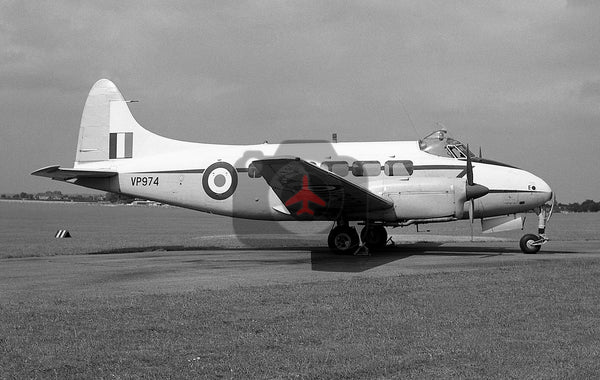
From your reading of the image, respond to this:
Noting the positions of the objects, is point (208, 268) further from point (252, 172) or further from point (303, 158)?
point (303, 158)

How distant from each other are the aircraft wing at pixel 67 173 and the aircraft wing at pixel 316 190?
6.72m

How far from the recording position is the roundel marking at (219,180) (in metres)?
21.4

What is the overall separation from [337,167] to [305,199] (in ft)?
6.64

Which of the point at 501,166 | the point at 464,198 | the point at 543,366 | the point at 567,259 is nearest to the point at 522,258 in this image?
the point at 567,259

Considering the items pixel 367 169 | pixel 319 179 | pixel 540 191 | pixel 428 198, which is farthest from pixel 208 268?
pixel 540 191

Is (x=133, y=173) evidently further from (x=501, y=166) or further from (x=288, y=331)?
(x=288, y=331)

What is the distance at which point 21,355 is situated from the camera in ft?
22.5

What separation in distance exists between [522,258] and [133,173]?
13.6 metres

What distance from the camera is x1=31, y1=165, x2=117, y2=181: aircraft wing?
2084 centimetres

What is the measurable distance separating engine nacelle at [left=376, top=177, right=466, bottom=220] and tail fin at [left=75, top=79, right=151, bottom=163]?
1030 cm

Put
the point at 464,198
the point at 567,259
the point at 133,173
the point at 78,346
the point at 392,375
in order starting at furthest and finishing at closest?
the point at 133,173, the point at 464,198, the point at 567,259, the point at 78,346, the point at 392,375

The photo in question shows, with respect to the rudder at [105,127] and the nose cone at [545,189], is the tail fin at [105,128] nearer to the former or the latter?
the rudder at [105,127]

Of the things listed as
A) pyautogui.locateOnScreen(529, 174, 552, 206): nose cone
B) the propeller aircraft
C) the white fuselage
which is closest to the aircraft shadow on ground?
the propeller aircraft

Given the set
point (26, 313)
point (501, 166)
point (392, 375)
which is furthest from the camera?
point (501, 166)
